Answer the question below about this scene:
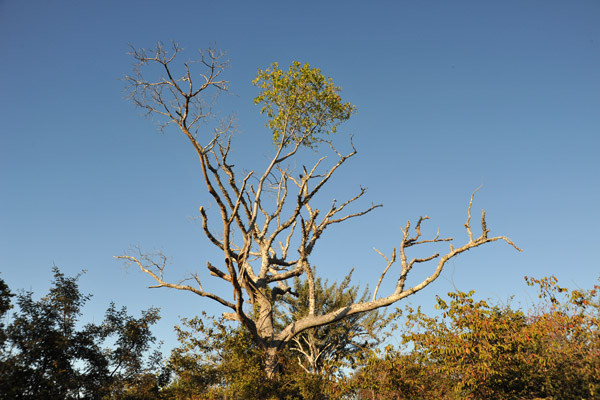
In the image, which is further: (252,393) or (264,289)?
(264,289)

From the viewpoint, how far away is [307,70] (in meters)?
15.8

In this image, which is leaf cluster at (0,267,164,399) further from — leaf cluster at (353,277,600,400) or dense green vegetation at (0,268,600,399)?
leaf cluster at (353,277,600,400)

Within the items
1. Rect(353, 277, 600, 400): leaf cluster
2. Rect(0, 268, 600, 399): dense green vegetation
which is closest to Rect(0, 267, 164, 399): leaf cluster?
Rect(0, 268, 600, 399): dense green vegetation

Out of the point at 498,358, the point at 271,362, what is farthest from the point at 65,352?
the point at 498,358

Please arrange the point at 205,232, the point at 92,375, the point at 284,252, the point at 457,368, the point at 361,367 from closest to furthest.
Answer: the point at 457,368 < the point at 361,367 < the point at 205,232 < the point at 92,375 < the point at 284,252

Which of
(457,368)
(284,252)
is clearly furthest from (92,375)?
(457,368)

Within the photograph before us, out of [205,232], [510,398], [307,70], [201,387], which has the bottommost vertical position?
[510,398]

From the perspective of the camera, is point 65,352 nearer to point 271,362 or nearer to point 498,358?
point 271,362

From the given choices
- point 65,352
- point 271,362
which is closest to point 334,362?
point 271,362

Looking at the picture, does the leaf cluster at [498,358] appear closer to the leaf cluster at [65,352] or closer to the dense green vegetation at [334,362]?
the dense green vegetation at [334,362]

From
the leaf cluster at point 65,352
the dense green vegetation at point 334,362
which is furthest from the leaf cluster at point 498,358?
the leaf cluster at point 65,352

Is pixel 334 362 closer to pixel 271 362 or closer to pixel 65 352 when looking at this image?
pixel 271 362

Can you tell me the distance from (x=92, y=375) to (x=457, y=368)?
11.7 m

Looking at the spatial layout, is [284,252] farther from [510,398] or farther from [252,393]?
[510,398]
